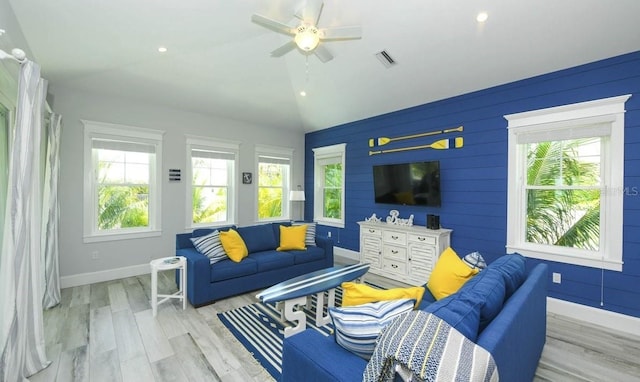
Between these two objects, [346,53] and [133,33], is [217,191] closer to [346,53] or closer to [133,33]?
[133,33]

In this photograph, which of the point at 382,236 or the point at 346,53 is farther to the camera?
the point at 382,236

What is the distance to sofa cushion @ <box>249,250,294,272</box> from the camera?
12.3ft

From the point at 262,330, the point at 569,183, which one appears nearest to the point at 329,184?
the point at 262,330

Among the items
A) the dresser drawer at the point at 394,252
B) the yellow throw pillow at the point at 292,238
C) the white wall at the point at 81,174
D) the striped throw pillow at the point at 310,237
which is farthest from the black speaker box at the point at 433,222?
the white wall at the point at 81,174

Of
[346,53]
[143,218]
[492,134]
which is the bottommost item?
[143,218]

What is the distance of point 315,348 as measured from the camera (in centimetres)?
136

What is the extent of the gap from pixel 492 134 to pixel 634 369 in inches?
105

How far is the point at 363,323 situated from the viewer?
1.29 metres

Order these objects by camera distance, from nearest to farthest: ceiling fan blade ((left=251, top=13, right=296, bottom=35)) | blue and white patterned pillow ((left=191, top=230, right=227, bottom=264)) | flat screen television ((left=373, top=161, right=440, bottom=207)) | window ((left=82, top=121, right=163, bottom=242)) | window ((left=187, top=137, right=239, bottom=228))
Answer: ceiling fan blade ((left=251, top=13, right=296, bottom=35)) < blue and white patterned pillow ((left=191, top=230, right=227, bottom=264)) < window ((left=82, top=121, right=163, bottom=242)) < flat screen television ((left=373, top=161, right=440, bottom=207)) < window ((left=187, top=137, right=239, bottom=228))

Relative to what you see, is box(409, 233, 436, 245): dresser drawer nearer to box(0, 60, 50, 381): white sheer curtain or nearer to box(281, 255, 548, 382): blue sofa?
box(281, 255, 548, 382): blue sofa

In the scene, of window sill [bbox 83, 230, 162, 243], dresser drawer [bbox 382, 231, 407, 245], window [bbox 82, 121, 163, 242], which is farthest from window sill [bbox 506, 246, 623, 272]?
window [bbox 82, 121, 163, 242]

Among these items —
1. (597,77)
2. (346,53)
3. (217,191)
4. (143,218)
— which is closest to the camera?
(597,77)


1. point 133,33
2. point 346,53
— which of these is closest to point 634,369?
point 346,53

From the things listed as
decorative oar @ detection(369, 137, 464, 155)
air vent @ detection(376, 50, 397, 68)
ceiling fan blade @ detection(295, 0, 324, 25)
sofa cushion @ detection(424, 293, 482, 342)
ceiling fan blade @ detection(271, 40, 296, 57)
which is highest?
air vent @ detection(376, 50, 397, 68)
